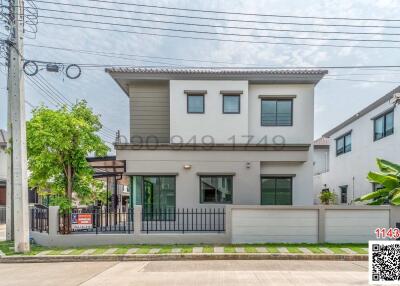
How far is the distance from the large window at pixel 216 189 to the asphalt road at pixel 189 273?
5.32 metres

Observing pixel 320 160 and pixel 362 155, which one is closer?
→ pixel 362 155

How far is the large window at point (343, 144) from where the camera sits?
2444 centimetres

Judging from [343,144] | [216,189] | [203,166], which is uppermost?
[343,144]

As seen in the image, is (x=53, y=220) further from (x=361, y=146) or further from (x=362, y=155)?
(x=361, y=146)

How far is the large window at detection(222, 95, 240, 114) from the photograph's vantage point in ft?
52.2

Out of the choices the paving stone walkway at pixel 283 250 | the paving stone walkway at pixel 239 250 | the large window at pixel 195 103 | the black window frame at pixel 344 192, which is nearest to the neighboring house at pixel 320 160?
the black window frame at pixel 344 192

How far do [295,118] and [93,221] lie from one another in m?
10.6

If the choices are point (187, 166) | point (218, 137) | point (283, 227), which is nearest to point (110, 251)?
point (187, 166)

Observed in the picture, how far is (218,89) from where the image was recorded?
15.8m

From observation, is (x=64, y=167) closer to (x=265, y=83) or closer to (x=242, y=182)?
(x=242, y=182)

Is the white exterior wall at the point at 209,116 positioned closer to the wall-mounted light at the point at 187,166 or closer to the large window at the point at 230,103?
the large window at the point at 230,103

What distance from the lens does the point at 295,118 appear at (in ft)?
52.8

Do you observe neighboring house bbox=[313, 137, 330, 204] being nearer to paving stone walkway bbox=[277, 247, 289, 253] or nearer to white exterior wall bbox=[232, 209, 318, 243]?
white exterior wall bbox=[232, 209, 318, 243]

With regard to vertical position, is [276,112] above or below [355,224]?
above
